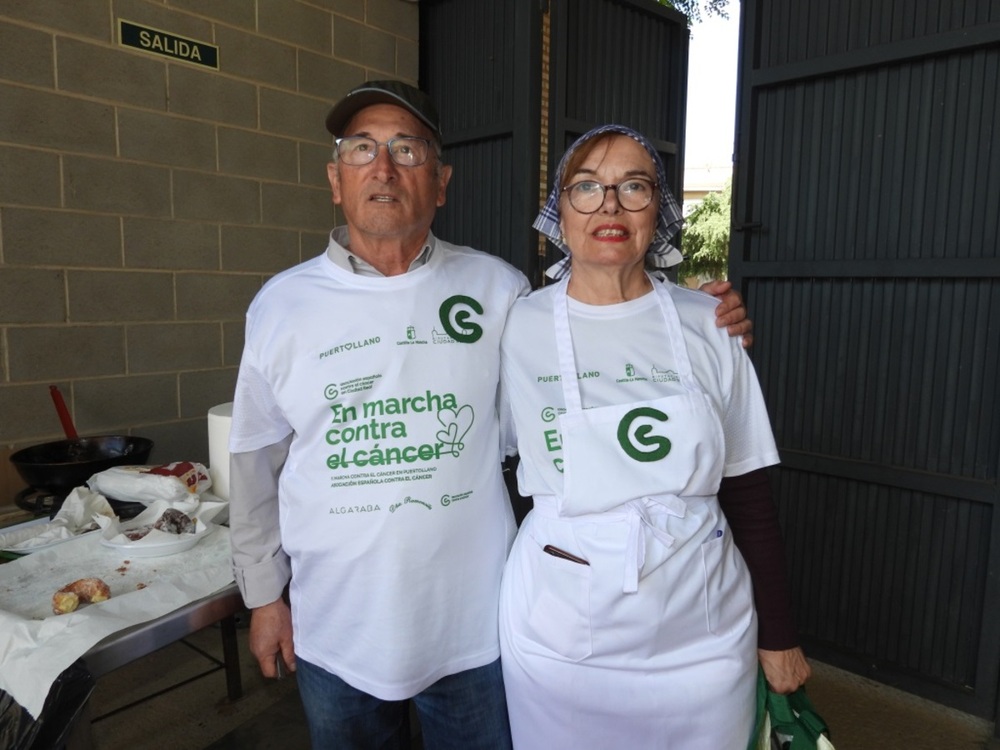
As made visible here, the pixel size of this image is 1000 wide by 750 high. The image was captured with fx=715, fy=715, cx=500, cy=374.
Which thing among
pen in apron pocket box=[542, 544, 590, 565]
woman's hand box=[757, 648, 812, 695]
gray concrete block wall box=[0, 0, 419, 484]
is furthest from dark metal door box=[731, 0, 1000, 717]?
gray concrete block wall box=[0, 0, 419, 484]

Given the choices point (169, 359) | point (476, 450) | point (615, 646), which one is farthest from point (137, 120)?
point (615, 646)

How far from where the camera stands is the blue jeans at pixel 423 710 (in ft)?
4.44

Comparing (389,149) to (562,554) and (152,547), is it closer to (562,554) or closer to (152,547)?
(562,554)

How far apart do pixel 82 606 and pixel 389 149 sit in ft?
3.45

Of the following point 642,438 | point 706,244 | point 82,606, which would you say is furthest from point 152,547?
point 706,244

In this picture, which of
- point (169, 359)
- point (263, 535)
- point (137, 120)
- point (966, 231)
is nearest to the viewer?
point (263, 535)

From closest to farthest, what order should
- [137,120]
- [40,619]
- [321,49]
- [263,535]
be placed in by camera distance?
1. [40,619]
2. [263,535]
3. [137,120]
4. [321,49]

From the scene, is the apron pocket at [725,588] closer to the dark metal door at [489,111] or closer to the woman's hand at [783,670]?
the woman's hand at [783,670]

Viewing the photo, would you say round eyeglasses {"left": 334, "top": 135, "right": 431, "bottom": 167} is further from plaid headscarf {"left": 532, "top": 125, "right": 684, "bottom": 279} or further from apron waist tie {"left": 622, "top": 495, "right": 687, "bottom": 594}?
apron waist tie {"left": 622, "top": 495, "right": 687, "bottom": 594}

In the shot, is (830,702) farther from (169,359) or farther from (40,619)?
(169,359)

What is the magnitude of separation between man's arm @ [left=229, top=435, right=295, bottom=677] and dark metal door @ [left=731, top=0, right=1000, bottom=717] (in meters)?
2.19

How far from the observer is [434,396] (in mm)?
1305

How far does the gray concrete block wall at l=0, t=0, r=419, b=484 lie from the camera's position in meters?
2.67

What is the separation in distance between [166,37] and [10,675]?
2.68m
